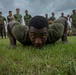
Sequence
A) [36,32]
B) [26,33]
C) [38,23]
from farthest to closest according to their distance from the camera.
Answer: [26,33] < [38,23] < [36,32]

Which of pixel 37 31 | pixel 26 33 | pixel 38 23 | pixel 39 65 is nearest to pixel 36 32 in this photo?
pixel 37 31

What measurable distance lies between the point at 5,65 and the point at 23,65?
29cm

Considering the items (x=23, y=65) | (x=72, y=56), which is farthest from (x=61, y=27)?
(x=23, y=65)

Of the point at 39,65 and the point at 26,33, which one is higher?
the point at 26,33

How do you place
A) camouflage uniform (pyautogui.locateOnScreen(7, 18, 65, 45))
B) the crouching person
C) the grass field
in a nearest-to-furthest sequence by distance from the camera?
the grass field
the crouching person
camouflage uniform (pyautogui.locateOnScreen(7, 18, 65, 45))

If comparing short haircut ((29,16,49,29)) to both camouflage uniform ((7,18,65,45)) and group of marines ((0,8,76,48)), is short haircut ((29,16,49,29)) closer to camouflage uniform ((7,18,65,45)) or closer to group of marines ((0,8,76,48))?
group of marines ((0,8,76,48))

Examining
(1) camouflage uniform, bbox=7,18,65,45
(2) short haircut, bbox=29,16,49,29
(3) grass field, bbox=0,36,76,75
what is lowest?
(3) grass field, bbox=0,36,76,75

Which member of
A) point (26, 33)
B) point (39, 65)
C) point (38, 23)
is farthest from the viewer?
point (26, 33)

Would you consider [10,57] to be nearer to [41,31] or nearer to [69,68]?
[41,31]

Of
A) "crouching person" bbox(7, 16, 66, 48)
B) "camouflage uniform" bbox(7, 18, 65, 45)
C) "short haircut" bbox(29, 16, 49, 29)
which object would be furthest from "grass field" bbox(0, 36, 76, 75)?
"camouflage uniform" bbox(7, 18, 65, 45)

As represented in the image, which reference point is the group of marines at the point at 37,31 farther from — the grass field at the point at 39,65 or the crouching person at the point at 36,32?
the grass field at the point at 39,65

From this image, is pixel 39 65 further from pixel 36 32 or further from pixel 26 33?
pixel 26 33

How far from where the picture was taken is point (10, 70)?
390cm

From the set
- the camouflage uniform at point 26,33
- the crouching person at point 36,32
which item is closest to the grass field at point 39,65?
the crouching person at point 36,32
